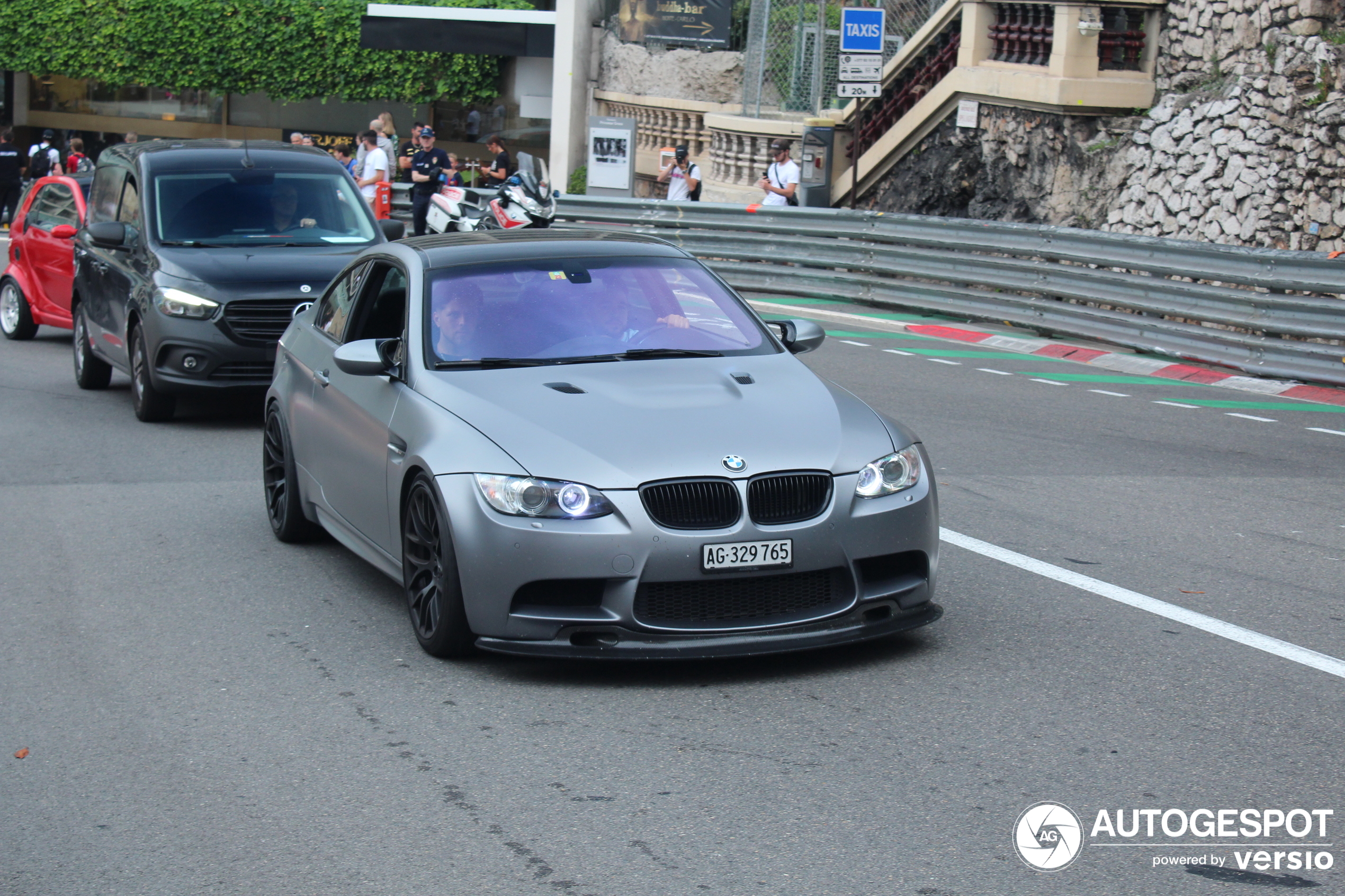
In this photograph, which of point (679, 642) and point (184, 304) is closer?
point (679, 642)

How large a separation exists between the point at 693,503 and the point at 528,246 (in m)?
2.15

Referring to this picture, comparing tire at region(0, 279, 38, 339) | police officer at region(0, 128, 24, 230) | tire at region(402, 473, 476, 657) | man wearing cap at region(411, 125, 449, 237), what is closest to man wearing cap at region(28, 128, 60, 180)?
police officer at region(0, 128, 24, 230)

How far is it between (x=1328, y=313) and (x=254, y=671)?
35.6ft

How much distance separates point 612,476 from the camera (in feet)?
18.5

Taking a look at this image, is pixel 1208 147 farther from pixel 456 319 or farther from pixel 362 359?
pixel 362 359

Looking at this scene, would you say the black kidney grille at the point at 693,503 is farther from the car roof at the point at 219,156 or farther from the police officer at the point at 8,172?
the police officer at the point at 8,172

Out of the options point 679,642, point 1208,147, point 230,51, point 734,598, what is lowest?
point 679,642

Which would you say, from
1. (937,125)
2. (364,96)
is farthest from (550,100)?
(937,125)

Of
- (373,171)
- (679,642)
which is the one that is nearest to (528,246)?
(679,642)

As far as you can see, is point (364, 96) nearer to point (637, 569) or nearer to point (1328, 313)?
point (1328, 313)

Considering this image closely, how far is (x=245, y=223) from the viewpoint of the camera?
1257cm

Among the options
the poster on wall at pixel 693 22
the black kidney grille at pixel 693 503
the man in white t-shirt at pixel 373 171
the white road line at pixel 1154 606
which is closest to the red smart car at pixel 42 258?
the man in white t-shirt at pixel 373 171

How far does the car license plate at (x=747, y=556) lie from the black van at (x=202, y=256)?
21.0 ft

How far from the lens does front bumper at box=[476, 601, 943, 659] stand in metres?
5.67
